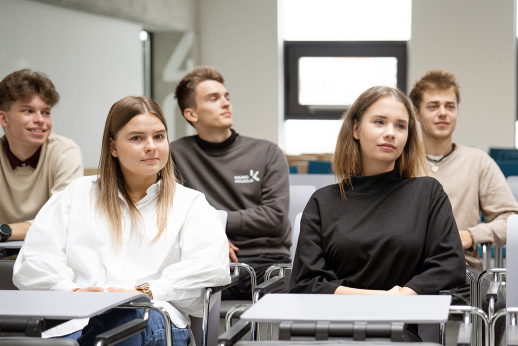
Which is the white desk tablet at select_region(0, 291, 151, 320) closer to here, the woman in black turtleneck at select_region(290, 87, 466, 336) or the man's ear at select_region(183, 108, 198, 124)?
the woman in black turtleneck at select_region(290, 87, 466, 336)

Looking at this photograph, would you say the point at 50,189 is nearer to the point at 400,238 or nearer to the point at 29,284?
the point at 29,284

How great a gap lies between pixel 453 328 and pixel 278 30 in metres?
5.50

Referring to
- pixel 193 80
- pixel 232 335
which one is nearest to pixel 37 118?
pixel 193 80

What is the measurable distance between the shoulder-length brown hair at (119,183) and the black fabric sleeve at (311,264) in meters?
0.46

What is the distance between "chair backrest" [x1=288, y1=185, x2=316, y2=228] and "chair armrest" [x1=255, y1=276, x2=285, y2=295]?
0.97 m

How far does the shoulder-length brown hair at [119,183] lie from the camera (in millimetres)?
2018

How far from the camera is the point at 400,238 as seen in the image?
1867mm

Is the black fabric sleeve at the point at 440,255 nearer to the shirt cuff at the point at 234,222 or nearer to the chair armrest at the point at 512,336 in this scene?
the chair armrest at the point at 512,336

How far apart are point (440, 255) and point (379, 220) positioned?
0.71 ft

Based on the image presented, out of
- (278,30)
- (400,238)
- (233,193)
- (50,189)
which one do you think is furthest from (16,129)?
(278,30)

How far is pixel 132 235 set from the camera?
2012mm

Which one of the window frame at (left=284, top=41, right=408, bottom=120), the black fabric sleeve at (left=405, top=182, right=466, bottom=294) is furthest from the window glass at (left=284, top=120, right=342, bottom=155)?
the black fabric sleeve at (left=405, top=182, right=466, bottom=294)

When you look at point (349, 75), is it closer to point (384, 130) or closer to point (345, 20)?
point (345, 20)

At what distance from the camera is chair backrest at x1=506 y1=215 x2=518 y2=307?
79.6 inches
